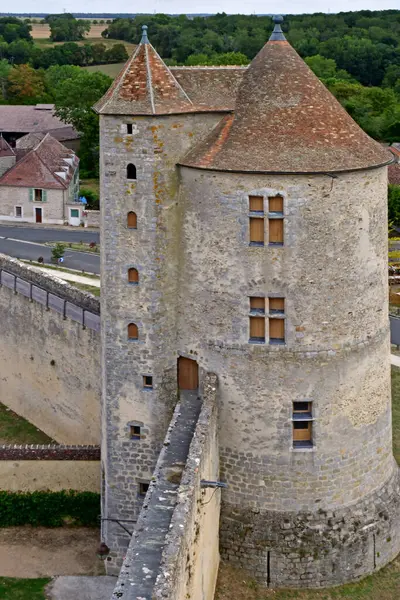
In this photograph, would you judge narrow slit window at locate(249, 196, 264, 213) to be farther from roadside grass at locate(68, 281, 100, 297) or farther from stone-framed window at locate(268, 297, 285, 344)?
roadside grass at locate(68, 281, 100, 297)

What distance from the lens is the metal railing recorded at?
42.2 metres

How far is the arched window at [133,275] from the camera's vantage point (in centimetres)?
3269

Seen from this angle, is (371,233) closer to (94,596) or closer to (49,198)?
(94,596)

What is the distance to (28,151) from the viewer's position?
94562 mm

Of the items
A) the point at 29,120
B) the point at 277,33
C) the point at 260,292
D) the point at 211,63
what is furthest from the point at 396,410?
the point at 211,63

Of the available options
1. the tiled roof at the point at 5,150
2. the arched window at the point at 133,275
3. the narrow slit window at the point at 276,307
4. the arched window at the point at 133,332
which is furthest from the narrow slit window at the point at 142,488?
the tiled roof at the point at 5,150

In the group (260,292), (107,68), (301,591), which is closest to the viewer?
(260,292)

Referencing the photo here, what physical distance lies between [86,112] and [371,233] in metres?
81.7

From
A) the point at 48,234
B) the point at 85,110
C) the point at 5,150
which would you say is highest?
the point at 85,110

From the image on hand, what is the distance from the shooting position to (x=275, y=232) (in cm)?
3095

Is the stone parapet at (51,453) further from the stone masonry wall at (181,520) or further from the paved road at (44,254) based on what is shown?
A: the paved road at (44,254)

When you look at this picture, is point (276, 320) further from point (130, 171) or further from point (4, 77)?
point (4, 77)

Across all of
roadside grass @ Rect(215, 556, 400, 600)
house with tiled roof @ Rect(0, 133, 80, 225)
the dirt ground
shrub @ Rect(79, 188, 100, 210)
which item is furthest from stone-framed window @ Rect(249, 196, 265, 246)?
shrub @ Rect(79, 188, 100, 210)

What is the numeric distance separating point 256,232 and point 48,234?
53.6 metres
